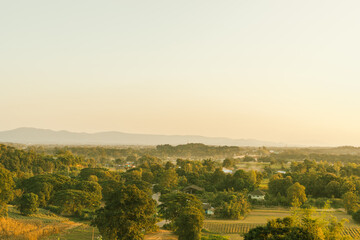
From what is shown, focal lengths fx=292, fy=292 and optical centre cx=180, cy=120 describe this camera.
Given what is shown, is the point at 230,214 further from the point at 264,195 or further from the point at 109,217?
the point at 109,217

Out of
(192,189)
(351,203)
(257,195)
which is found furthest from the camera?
(192,189)

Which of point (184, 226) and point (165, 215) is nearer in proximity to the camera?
point (184, 226)

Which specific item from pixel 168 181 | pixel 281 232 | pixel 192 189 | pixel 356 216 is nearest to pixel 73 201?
pixel 168 181

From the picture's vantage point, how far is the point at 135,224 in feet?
66.1

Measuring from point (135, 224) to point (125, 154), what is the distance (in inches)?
4346

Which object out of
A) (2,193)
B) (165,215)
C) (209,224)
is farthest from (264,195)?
(2,193)

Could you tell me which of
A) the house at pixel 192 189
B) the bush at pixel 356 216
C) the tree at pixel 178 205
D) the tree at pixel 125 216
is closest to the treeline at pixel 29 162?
the house at pixel 192 189

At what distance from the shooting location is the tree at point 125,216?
1994cm

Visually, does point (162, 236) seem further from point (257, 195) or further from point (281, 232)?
point (257, 195)

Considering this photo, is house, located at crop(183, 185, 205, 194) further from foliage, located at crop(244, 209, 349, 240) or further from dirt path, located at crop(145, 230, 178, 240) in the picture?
foliage, located at crop(244, 209, 349, 240)

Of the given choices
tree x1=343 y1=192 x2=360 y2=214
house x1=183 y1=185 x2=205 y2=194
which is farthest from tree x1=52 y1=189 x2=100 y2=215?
tree x1=343 y1=192 x2=360 y2=214

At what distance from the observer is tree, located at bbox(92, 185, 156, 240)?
19.9m

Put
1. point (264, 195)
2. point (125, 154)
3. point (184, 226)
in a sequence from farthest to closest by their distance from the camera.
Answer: point (125, 154) → point (264, 195) → point (184, 226)

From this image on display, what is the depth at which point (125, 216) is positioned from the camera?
20266 millimetres
